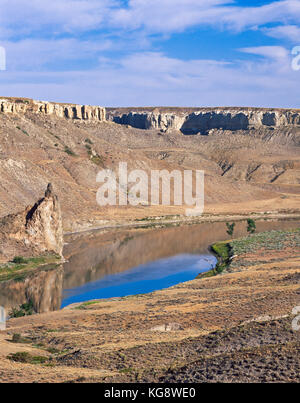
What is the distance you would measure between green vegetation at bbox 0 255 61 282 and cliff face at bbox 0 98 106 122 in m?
57.2

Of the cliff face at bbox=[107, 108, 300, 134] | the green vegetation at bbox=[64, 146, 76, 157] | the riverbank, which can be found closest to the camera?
the riverbank

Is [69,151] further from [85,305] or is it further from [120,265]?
[85,305]

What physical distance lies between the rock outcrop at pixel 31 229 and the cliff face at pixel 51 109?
180 feet

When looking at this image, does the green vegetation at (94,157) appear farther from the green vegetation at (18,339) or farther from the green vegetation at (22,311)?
the green vegetation at (18,339)

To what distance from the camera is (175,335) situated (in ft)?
84.5

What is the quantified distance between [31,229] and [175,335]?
1165 inches

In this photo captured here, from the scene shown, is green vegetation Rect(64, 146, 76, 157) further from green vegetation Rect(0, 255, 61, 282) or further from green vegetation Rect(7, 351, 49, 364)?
green vegetation Rect(7, 351, 49, 364)

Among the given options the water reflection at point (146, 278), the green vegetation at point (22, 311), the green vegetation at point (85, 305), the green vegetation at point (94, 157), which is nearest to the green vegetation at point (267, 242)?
the water reflection at point (146, 278)

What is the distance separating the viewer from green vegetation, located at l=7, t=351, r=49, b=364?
896 inches

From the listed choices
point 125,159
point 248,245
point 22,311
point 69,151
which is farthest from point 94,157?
point 22,311

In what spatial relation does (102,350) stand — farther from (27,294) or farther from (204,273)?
(204,273)

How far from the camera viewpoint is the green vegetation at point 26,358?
22.8 meters

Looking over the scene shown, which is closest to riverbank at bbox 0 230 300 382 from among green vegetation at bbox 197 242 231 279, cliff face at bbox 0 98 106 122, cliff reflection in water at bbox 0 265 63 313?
cliff reflection in water at bbox 0 265 63 313
